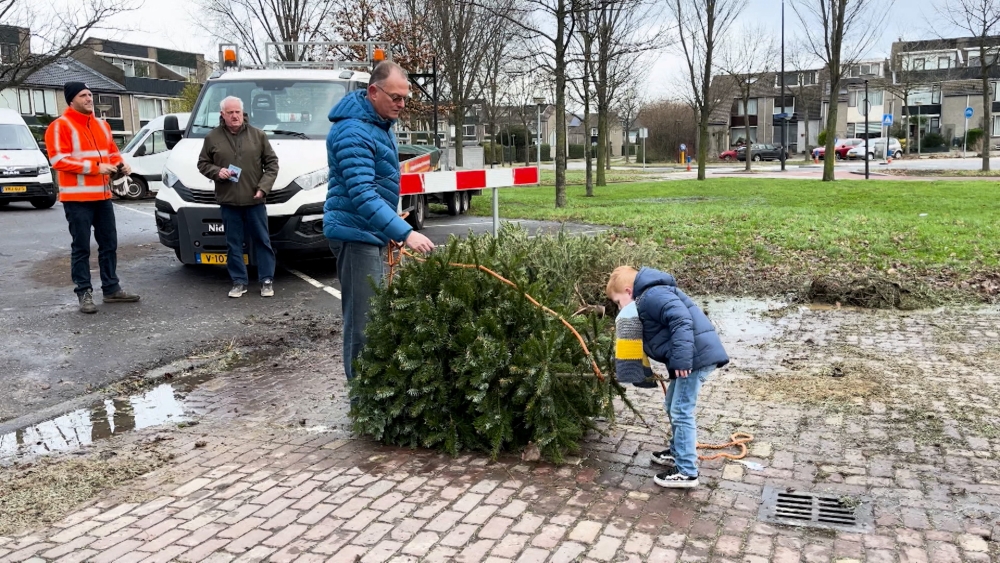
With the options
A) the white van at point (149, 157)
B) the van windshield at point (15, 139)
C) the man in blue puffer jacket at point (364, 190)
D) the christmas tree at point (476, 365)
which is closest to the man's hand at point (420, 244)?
the man in blue puffer jacket at point (364, 190)

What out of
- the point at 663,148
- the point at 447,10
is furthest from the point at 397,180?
the point at 663,148

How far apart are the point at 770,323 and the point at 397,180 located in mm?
4086

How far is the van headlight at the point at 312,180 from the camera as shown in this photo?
9.30m

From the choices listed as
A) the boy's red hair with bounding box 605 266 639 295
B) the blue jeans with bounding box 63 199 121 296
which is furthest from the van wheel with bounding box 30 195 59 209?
the boy's red hair with bounding box 605 266 639 295

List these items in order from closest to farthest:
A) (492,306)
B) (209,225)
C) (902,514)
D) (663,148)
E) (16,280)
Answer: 1. (902,514)
2. (492,306)
3. (209,225)
4. (16,280)
5. (663,148)

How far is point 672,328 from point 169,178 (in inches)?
283

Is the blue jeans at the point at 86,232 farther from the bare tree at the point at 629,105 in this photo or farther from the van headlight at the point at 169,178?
the bare tree at the point at 629,105

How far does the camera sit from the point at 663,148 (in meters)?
65.8

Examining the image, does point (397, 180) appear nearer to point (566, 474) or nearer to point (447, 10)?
point (566, 474)

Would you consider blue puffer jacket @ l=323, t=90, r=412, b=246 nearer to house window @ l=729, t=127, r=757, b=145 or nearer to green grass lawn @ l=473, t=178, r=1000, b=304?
green grass lawn @ l=473, t=178, r=1000, b=304

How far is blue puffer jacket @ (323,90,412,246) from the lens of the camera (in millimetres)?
4625

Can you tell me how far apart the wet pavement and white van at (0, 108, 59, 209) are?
16288 mm

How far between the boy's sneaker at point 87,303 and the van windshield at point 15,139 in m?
14.4

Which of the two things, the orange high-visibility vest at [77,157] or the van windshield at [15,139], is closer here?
the orange high-visibility vest at [77,157]
